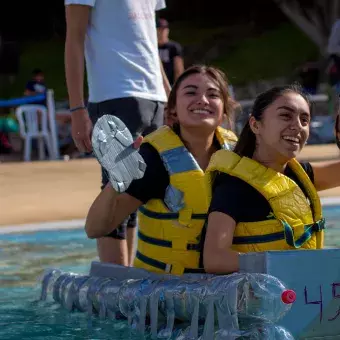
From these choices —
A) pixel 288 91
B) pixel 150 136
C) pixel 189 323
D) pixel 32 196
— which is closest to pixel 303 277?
pixel 189 323

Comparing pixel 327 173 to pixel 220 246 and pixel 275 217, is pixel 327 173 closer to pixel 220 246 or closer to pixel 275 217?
pixel 275 217

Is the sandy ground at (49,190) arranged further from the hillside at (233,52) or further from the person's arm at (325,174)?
the hillside at (233,52)

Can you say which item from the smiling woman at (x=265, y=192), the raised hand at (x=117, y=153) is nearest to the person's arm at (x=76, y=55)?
the raised hand at (x=117, y=153)

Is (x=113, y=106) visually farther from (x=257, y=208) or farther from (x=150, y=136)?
(x=257, y=208)

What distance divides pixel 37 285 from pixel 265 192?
1896 millimetres

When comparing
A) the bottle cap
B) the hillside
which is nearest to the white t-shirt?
the bottle cap

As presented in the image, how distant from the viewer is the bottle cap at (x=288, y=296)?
138 inches

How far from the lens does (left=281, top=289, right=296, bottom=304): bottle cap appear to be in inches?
138

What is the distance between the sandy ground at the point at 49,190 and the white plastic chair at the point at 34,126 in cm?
165

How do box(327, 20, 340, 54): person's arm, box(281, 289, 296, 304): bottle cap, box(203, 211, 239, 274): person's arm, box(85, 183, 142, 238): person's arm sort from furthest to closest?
box(327, 20, 340, 54): person's arm
box(85, 183, 142, 238): person's arm
box(203, 211, 239, 274): person's arm
box(281, 289, 296, 304): bottle cap

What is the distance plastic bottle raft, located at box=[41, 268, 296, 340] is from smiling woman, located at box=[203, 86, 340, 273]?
185 mm

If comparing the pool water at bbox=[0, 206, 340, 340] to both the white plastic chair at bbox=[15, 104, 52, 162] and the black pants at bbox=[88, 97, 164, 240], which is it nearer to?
the black pants at bbox=[88, 97, 164, 240]

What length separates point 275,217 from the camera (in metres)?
4.04

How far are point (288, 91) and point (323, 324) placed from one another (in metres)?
0.94
